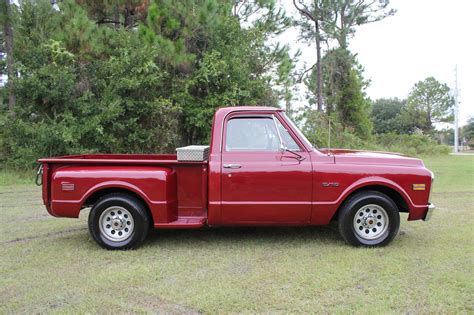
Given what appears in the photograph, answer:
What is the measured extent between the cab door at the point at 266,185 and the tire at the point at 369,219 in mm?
517

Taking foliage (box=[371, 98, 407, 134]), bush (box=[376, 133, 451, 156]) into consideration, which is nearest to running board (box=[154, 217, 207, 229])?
bush (box=[376, 133, 451, 156])

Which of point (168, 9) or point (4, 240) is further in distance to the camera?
point (168, 9)

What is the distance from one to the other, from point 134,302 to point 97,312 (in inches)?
13.7

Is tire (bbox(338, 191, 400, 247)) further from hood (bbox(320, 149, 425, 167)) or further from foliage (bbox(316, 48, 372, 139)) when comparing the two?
foliage (bbox(316, 48, 372, 139))

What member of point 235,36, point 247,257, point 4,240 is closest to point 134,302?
point 247,257

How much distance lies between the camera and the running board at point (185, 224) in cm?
553

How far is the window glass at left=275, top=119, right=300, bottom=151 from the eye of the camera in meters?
5.59

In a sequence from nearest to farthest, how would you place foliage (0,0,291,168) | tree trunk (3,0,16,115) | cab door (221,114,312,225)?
cab door (221,114,312,225)
foliage (0,0,291,168)
tree trunk (3,0,16,115)

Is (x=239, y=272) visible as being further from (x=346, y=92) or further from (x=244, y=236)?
(x=346, y=92)

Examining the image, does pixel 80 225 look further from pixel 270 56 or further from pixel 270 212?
pixel 270 56

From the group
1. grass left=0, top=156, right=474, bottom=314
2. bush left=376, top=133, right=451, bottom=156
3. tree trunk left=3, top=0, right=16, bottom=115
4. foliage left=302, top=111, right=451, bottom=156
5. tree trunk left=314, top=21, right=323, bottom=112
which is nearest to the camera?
grass left=0, top=156, right=474, bottom=314

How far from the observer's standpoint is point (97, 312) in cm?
376

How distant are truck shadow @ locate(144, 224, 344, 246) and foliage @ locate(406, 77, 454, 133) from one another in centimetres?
6010

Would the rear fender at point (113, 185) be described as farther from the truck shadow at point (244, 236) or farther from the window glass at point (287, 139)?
the window glass at point (287, 139)
